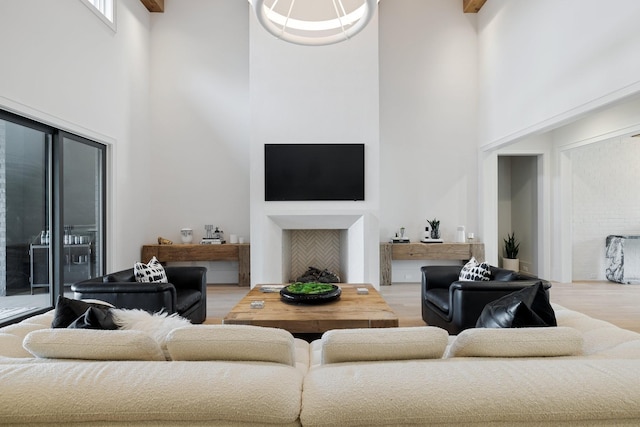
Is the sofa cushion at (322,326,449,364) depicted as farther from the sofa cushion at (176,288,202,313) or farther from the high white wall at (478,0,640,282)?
the high white wall at (478,0,640,282)

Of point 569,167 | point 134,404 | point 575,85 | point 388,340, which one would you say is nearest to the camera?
point 134,404

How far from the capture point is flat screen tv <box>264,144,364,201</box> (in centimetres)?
551

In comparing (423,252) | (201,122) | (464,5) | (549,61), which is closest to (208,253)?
(201,122)

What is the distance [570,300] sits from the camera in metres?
4.95

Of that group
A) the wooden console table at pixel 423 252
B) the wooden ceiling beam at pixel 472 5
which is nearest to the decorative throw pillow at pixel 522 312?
the wooden console table at pixel 423 252

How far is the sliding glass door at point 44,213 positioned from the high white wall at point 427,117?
431 centimetres

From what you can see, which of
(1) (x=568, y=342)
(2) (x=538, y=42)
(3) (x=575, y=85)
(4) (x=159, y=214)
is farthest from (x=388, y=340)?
(4) (x=159, y=214)

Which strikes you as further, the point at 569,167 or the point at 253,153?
the point at 569,167

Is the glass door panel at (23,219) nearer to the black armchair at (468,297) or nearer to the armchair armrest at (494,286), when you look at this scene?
the black armchair at (468,297)

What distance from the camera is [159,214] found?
248 inches

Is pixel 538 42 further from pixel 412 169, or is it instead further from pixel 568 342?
pixel 568 342

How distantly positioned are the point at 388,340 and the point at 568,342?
2.20 ft

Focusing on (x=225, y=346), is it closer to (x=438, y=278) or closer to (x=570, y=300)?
(x=438, y=278)

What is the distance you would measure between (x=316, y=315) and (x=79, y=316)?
Answer: 1611 mm
